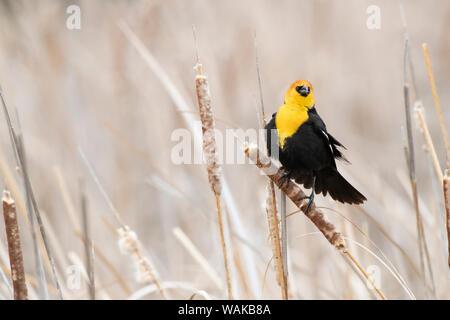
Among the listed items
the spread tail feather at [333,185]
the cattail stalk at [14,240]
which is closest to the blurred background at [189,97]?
the spread tail feather at [333,185]

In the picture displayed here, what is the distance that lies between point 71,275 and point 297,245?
1.20 m

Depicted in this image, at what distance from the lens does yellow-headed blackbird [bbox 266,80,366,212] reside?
0.91 metres

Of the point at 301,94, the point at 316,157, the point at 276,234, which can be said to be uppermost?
the point at 301,94

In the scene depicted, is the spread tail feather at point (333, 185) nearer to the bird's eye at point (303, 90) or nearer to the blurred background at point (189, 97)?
the bird's eye at point (303, 90)

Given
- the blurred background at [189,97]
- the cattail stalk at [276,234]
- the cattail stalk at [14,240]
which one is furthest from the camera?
the blurred background at [189,97]

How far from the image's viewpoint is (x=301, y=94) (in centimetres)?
94

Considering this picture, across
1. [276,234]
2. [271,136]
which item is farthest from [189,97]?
[276,234]

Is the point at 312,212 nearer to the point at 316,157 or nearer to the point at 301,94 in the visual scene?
the point at 316,157

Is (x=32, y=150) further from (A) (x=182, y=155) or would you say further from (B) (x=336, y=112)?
(B) (x=336, y=112)

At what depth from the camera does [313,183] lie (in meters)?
0.94

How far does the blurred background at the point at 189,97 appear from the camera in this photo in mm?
2162

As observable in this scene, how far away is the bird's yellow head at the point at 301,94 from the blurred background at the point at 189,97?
961 mm

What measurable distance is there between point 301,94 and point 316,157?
0.42ft

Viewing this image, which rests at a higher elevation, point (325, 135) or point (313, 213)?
point (325, 135)
